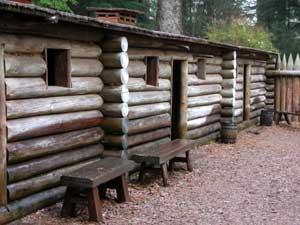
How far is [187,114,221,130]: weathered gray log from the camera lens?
1235cm

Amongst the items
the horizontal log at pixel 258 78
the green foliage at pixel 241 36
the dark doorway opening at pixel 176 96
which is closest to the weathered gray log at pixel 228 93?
the dark doorway opening at pixel 176 96

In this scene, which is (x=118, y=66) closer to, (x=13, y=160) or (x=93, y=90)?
(x=93, y=90)

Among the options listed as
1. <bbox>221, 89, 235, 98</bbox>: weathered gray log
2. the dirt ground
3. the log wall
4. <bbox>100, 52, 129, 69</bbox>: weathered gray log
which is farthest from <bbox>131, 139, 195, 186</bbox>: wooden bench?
<bbox>221, 89, 235, 98</bbox>: weathered gray log

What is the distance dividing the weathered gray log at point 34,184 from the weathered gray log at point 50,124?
61 centimetres

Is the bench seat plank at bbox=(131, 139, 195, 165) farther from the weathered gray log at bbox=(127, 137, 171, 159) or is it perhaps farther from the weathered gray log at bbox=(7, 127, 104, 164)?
the weathered gray log at bbox=(7, 127, 104, 164)

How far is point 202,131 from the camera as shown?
42.7ft

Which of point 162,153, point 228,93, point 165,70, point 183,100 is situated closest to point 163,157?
point 162,153

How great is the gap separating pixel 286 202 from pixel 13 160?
4.31 metres

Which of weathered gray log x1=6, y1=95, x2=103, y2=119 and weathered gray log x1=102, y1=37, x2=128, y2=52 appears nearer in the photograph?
weathered gray log x1=6, y1=95, x2=103, y2=119

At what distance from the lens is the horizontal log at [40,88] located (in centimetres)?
637

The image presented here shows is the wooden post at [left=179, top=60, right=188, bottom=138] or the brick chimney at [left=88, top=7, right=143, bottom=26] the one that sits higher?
the brick chimney at [left=88, top=7, right=143, bottom=26]

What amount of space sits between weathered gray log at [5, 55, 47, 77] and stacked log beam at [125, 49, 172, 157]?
7.47 feet

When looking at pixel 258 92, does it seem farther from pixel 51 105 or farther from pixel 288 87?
pixel 51 105

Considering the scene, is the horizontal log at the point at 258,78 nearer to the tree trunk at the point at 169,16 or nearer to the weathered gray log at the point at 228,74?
the weathered gray log at the point at 228,74
